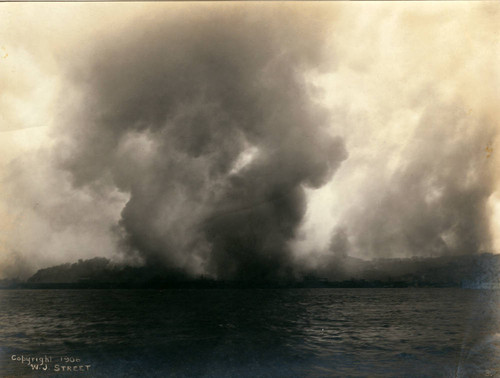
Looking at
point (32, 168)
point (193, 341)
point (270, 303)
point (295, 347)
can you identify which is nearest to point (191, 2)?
point (32, 168)

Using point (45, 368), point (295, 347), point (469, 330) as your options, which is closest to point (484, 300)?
point (469, 330)

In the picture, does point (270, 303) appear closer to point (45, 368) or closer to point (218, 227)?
point (218, 227)

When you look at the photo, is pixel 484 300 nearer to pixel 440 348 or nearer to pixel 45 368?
pixel 440 348

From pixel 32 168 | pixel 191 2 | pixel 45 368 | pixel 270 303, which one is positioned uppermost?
pixel 191 2

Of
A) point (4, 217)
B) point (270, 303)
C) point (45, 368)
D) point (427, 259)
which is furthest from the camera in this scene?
point (270, 303)

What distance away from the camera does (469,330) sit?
5133 mm

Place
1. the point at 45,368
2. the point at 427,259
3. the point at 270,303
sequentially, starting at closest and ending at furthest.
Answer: the point at 45,368
the point at 427,259
the point at 270,303

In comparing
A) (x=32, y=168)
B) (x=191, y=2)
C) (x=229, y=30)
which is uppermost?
(x=191, y=2)

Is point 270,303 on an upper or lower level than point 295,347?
lower

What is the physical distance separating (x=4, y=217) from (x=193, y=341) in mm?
4244

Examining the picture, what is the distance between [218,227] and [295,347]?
2.85 metres

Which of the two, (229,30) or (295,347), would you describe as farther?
(295,347)

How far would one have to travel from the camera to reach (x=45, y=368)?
503 cm

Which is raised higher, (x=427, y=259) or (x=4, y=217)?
(x=4, y=217)
